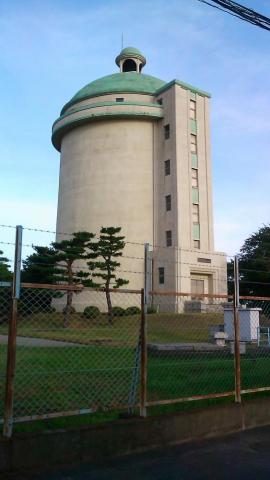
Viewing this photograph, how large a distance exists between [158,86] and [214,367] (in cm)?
4870

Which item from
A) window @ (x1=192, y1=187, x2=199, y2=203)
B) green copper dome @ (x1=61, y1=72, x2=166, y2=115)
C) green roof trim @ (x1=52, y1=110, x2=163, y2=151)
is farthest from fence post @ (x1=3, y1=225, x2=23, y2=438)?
green copper dome @ (x1=61, y1=72, x2=166, y2=115)

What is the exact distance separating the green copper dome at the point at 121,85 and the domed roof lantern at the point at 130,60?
4.80 meters

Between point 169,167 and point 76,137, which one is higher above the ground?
point 76,137

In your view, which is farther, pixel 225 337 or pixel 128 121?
pixel 128 121

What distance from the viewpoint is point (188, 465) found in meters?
5.50

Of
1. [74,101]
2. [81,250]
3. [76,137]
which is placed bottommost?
[81,250]

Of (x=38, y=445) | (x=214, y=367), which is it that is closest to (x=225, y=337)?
(x=214, y=367)

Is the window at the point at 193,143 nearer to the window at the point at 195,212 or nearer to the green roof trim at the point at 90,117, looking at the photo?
the green roof trim at the point at 90,117

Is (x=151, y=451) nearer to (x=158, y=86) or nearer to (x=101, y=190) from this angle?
(x=101, y=190)

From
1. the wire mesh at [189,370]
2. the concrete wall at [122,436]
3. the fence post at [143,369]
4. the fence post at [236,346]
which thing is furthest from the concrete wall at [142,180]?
the fence post at [143,369]

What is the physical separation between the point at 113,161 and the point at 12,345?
49205 millimetres

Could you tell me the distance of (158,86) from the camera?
56656mm

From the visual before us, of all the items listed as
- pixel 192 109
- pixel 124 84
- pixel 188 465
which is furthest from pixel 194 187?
pixel 188 465

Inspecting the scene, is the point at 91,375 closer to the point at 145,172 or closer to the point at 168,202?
the point at 168,202
